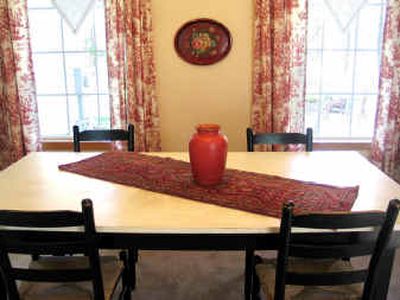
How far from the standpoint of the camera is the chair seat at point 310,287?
1693 mm

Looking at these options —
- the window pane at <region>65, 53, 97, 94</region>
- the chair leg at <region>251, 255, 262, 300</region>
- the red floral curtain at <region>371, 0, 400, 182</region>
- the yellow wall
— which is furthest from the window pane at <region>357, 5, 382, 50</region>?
the chair leg at <region>251, 255, 262, 300</region>

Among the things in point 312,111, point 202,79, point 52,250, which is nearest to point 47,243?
point 52,250

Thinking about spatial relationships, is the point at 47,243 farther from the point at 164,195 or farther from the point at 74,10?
the point at 74,10

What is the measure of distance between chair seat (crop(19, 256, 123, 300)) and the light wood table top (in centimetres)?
31

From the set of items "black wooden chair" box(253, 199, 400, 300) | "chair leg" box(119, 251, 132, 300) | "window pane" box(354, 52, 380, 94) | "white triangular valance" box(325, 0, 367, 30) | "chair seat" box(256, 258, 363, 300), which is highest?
"white triangular valance" box(325, 0, 367, 30)

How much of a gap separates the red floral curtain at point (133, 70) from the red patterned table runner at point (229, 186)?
127cm

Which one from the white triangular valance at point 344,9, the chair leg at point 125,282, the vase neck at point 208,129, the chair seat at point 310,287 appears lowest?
the chair leg at point 125,282

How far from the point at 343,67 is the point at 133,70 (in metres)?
1.85

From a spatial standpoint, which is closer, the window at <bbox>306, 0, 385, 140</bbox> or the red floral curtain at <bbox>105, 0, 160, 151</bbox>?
the red floral curtain at <bbox>105, 0, 160, 151</bbox>

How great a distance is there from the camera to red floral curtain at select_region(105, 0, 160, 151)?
3479 mm

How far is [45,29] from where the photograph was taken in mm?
3844

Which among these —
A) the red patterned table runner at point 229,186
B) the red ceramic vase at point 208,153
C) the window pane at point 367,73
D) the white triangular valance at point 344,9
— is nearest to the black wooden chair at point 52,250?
the red patterned table runner at point 229,186

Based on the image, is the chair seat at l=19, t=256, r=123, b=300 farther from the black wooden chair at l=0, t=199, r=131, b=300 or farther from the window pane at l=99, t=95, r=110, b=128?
the window pane at l=99, t=95, r=110, b=128

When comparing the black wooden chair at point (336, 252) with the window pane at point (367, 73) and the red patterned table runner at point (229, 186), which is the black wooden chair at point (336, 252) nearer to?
the red patterned table runner at point (229, 186)
